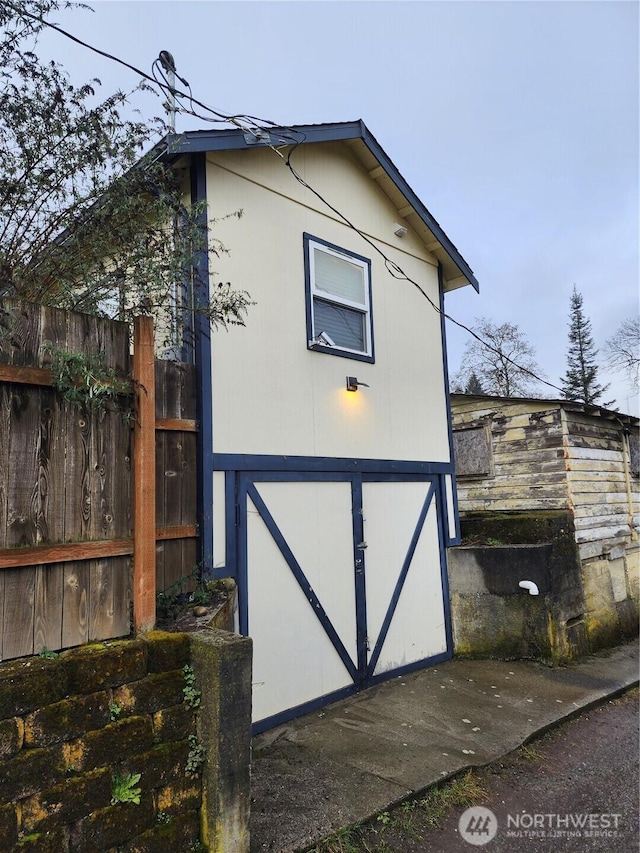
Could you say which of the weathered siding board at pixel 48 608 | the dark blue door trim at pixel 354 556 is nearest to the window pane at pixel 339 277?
the dark blue door trim at pixel 354 556

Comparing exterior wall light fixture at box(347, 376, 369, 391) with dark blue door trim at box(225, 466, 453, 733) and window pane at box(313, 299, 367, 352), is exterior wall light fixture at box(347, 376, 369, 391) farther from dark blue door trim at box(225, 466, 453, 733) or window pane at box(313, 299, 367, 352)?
dark blue door trim at box(225, 466, 453, 733)

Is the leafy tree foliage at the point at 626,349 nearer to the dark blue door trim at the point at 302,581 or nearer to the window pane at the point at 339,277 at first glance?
the window pane at the point at 339,277

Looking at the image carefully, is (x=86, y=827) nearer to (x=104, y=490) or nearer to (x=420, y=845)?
(x=104, y=490)

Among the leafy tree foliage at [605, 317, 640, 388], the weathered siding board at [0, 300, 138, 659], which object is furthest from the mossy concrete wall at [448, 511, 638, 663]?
the leafy tree foliage at [605, 317, 640, 388]

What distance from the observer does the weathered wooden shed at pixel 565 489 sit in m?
6.75

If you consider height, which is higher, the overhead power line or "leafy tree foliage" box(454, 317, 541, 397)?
"leafy tree foliage" box(454, 317, 541, 397)

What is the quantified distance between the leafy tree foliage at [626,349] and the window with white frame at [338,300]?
18.6 m

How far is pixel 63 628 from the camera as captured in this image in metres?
2.31

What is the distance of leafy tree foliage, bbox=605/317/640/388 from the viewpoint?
2055 centimetres

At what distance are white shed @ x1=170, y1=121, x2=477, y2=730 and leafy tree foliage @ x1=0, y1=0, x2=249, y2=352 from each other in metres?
0.75

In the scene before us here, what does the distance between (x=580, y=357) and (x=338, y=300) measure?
1307 inches

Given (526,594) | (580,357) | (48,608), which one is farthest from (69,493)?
(580,357)

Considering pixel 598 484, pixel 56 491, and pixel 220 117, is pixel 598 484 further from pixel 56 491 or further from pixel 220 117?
pixel 56 491

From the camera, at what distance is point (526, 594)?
20.2 ft
